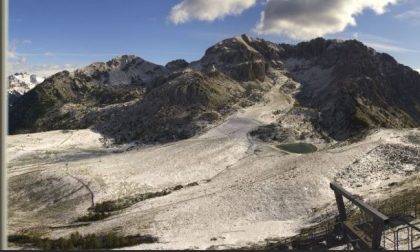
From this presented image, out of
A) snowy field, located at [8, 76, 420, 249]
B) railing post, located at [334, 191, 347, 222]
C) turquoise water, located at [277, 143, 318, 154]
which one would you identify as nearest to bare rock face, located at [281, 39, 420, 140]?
turquoise water, located at [277, 143, 318, 154]

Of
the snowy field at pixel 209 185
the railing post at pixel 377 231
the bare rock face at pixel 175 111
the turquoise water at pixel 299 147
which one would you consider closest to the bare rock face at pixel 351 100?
the turquoise water at pixel 299 147

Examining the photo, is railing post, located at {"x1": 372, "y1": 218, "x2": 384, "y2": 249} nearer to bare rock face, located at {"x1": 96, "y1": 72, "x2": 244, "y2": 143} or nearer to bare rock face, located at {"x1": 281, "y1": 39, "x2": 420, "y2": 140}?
bare rock face, located at {"x1": 281, "y1": 39, "x2": 420, "y2": 140}

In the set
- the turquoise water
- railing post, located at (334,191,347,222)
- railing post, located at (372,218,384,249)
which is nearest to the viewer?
railing post, located at (372,218,384,249)

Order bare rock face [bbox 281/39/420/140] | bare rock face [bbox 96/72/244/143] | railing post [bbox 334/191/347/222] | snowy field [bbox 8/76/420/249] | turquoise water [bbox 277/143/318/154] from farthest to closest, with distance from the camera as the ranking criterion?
bare rock face [bbox 96/72/244/143], bare rock face [bbox 281/39/420/140], turquoise water [bbox 277/143/318/154], snowy field [bbox 8/76/420/249], railing post [bbox 334/191/347/222]

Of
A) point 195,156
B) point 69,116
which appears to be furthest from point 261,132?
point 69,116

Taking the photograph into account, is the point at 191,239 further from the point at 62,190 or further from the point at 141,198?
the point at 62,190
